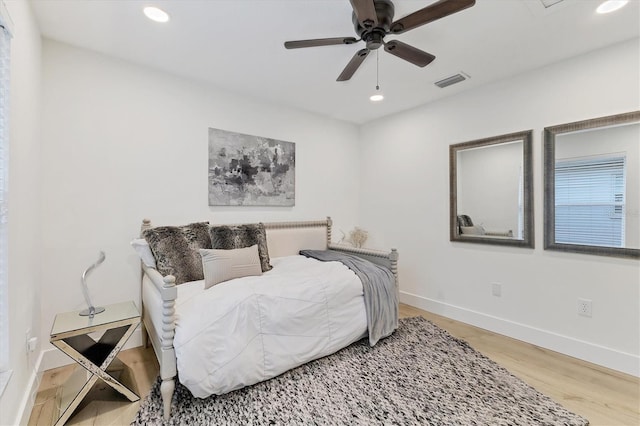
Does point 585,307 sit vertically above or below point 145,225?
below

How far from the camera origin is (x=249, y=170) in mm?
3201

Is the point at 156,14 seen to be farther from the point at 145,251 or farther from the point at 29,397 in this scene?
the point at 29,397

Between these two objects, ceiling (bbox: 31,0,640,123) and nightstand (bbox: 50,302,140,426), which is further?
ceiling (bbox: 31,0,640,123)

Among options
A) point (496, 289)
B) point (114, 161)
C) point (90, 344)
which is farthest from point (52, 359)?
point (496, 289)

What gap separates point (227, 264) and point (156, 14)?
5.89 ft

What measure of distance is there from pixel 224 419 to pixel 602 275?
2945 mm

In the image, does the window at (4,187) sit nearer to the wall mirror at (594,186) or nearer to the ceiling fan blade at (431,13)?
the ceiling fan blade at (431,13)

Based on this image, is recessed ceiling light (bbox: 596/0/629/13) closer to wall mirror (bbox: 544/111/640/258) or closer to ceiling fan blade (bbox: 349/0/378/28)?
wall mirror (bbox: 544/111/640/258)


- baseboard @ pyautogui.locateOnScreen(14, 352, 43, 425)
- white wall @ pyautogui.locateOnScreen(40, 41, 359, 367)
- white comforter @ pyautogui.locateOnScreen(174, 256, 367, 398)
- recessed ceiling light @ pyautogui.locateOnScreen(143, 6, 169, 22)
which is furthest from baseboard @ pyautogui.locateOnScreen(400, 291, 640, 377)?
recessed ceiling light @ pyautogui.locateOnScreen(143, 6, 169, 22)

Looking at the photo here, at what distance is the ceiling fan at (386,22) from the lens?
1.47 m

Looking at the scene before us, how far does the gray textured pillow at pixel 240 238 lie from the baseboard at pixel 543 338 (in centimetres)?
206

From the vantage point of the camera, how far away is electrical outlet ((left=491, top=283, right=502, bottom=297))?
9.29 feet

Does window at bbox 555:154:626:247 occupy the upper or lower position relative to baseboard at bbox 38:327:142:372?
upper

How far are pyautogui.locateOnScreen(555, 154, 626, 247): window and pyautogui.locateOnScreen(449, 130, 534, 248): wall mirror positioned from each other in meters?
0.24
